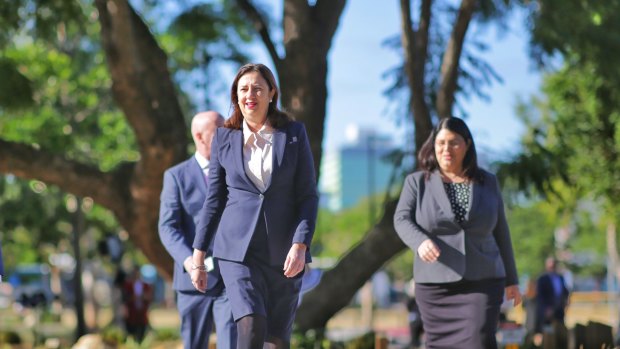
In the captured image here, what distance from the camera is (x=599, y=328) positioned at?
1034cm

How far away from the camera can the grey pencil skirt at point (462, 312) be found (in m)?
6.20

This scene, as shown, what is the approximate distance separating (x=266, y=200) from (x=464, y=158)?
67.9 inches

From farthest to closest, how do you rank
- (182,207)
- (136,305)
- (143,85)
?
(136,305) < (143,85) < (182,207)

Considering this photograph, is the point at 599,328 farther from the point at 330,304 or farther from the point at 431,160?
the point at 431,160

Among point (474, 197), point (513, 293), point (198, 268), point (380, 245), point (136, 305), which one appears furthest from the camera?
point (136, 305)

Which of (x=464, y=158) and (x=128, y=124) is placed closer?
(x=464, y=158)

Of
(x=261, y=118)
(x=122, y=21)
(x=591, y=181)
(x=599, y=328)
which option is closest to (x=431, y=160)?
(x=261, y=118)

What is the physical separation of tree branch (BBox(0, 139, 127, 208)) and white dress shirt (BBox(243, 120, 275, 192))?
743 centimetres

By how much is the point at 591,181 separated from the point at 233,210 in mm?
17448

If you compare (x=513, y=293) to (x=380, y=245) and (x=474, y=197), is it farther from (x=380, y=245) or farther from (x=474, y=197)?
(x=380, y=245)

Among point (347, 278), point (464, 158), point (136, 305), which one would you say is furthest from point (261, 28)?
point (136, 305)

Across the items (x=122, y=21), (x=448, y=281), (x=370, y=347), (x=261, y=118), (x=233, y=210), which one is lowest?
(x=370, y=347)

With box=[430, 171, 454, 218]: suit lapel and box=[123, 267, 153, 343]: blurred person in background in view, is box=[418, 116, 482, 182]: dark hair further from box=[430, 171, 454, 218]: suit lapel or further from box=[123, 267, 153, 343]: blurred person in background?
box=[123, 267, 153, 343]: blurred person in background

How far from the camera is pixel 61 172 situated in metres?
12.5
